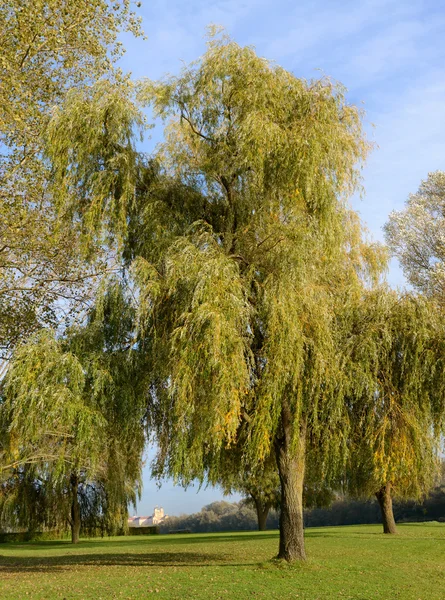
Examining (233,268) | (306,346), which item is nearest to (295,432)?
(306,346)

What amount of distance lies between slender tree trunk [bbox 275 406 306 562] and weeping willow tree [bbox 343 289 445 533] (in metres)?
1.29

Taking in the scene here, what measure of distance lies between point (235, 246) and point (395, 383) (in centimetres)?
480

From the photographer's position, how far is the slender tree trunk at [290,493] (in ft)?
44.1

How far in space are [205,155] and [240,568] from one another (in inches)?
379

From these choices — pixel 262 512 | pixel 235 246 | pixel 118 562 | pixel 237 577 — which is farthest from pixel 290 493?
pixel 262 512

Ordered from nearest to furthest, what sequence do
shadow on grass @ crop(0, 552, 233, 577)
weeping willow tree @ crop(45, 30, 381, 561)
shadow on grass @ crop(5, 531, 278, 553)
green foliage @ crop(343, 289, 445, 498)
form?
weeping willow tree @ crop(45, 30, 381, 561), green foliage @ crop(343, 289, 445, 498), shadow on grass @ crop(0, 552, 233, 577), shadow on grass @ crop(5, 531, 278, 553)

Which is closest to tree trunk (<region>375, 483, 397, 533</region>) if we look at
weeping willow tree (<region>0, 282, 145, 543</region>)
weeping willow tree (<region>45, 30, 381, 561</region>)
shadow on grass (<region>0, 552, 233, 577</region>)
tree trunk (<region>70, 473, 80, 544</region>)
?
shadow on grass (<region>0, 552, 233, 577</region>)

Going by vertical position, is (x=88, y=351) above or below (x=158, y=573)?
above

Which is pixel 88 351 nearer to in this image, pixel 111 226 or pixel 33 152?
pixel 111 226

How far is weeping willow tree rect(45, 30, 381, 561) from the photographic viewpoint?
11.4 meters

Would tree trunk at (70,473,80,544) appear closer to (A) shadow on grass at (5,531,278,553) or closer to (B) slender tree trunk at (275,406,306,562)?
(A) shadow on grass at (5,531,278,553)

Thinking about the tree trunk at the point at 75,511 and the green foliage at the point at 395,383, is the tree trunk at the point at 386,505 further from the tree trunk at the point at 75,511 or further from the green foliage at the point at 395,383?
the tree trunk at the point at 75,511

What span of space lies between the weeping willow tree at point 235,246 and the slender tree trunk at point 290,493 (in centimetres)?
3

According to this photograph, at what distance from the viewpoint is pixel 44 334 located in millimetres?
12336
